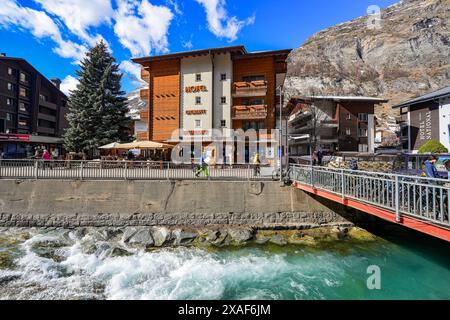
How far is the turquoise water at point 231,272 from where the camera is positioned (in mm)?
8102

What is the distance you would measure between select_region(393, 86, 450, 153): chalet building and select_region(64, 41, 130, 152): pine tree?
113 ft

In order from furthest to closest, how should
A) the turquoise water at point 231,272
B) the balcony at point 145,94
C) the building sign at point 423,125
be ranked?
1. the balcony at point 145,94
2. the building sign at point 423,125
3. the turquoise water at point 231,272

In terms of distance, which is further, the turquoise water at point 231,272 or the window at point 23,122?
the window at point 23,122

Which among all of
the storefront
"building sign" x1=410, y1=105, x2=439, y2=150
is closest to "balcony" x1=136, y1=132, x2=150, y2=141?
the storefront

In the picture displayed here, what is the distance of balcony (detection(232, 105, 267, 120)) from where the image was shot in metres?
26.5

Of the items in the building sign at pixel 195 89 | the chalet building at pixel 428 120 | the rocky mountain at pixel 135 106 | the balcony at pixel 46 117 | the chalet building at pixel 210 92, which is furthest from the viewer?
the balcony at pixel 46 117

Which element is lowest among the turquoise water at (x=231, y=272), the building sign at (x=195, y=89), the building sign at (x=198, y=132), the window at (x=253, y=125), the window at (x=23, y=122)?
the turquoise water at (x=231, y=272)

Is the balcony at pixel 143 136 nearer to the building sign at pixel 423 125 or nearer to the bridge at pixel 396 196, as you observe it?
the bridge at pixel 396 196

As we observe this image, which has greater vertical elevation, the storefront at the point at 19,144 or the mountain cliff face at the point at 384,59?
the mountain cliff face at the point at 384,59

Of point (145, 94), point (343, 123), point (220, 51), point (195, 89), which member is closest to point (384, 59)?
point (343, 123)

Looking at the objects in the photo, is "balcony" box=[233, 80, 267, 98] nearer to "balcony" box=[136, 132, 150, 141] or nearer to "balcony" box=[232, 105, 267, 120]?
"balcony" box=[232, 105, 267, 120]

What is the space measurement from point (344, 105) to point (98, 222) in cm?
4326

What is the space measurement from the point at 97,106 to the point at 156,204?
19.5 meters

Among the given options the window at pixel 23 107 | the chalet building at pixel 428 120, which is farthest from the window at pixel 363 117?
the window at pixel 23 107
